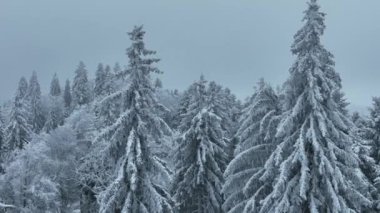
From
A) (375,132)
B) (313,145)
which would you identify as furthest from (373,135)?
(313,145)

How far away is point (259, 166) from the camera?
2509 centimetres

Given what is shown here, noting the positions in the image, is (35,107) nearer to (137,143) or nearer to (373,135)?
(373,135)

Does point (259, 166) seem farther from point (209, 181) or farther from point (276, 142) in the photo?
point (209, 181)

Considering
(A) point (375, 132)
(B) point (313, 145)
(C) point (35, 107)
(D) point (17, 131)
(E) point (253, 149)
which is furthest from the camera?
(C) point (35, 107)

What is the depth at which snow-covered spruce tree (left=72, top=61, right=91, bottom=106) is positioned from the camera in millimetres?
111062

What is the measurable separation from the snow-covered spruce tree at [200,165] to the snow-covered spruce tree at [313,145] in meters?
8.68

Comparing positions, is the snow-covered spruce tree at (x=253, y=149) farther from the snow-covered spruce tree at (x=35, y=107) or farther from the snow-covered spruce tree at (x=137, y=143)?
the snow-covered spruce tree at (x=35, y=107)

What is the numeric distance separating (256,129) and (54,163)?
29176 mm

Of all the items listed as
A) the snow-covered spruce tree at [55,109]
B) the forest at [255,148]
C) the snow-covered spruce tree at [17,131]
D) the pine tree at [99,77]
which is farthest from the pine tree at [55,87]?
the forest at [255,148]

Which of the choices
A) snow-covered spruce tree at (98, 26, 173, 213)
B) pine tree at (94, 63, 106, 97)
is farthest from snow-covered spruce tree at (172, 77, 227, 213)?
pine tree at (94, 63, 106, 97)

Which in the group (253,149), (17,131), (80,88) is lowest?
(253,149)

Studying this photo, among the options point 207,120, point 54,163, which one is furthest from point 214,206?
point 54,163

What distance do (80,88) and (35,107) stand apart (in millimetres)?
11475

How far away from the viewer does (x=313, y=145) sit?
1928 centimetres
